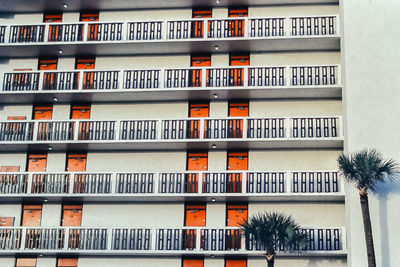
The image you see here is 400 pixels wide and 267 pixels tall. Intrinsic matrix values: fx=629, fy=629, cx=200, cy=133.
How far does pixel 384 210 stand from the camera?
2698 centimetres

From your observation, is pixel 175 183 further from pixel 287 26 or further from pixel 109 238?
pixel 287 26

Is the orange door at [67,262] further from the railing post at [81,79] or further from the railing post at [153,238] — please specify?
the railing post at [81,79]

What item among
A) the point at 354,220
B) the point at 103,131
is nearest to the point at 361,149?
the point at 354,220

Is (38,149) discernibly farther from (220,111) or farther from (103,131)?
(220,111)

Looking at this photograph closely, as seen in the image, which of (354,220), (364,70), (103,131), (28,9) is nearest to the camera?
(354,220)

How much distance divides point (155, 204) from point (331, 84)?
33.9ft

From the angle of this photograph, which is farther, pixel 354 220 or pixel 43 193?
pixel 43 193

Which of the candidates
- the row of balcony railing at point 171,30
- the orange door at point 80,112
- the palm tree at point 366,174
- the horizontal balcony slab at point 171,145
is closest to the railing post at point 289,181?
the horizontal balcony slab at point 171,145

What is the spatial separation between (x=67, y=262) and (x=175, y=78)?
1036 centimetres

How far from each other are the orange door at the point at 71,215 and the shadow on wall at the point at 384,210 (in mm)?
14167

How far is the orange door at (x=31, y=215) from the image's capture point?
31.0 meters

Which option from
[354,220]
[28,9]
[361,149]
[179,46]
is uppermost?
[28,9]

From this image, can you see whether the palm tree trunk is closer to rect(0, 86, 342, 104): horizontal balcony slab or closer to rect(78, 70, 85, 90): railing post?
rect(0, 86, 342, 104): horizontal balcony slab

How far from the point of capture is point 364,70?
95.0 ft
